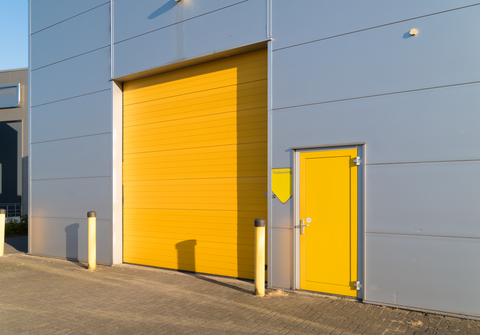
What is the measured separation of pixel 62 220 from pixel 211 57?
22.0 feet

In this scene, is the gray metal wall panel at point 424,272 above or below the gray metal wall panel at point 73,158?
below

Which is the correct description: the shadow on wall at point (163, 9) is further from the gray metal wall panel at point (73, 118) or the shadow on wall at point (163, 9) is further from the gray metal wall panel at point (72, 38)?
the gray metal wall panel at point (73, 118)

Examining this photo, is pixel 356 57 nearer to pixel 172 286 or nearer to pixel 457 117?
pixel 457 117

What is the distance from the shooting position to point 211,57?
8.06m

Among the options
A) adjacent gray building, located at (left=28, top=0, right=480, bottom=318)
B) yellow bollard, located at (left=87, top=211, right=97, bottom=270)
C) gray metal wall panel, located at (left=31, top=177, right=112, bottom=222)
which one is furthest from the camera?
gray metal wall panel, located at (left=31, top=177, right=112, bottom=222)

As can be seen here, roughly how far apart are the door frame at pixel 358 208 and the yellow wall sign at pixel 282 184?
0.12 m

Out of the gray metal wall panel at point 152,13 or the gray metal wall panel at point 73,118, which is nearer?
the gray metal wall panel at point 152,13

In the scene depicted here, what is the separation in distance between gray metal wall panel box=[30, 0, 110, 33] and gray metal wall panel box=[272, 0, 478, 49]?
572 centimetres

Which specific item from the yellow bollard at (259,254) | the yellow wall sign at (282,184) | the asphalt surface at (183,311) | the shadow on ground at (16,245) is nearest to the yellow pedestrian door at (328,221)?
the yellow wall sign at (282,184)

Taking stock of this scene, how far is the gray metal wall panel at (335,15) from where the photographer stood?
220 inches

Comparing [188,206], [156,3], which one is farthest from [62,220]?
[156,3]

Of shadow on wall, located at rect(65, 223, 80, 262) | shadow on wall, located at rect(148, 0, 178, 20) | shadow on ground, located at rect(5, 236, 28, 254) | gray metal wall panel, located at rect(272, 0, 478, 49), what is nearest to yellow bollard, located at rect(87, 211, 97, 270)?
shadow on wall, located at rect(65, 223, 80, 262)

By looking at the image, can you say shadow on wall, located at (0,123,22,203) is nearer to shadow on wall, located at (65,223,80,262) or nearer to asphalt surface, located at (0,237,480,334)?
shadow on wall, located at (65,223,80,262)

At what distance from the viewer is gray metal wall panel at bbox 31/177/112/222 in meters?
A: 9.84
